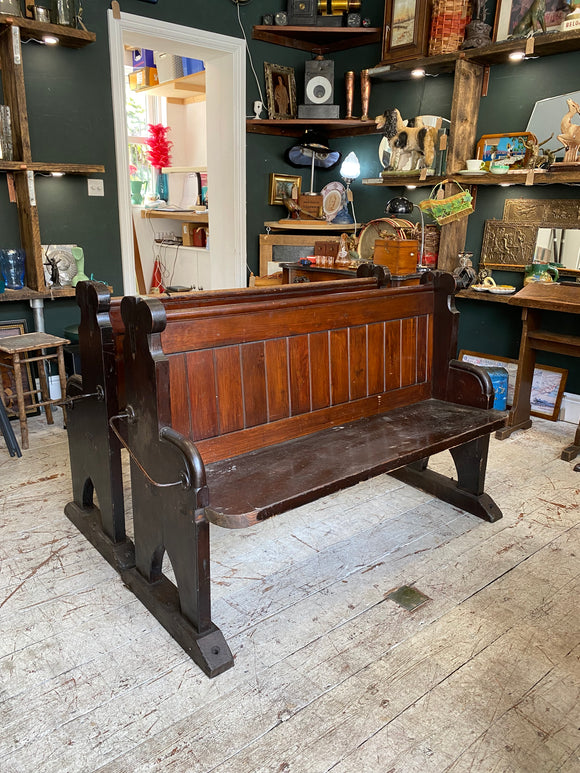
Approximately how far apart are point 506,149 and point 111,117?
2763 millimetres

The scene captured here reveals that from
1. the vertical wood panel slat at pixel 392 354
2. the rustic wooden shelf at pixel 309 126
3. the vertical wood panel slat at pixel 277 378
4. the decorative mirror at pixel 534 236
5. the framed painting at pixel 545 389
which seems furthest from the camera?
the rustic wooden shelf at pixel 309 126

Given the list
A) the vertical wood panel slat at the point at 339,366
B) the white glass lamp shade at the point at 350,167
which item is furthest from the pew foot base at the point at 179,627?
the white glass lamp shade at the point at 350,167

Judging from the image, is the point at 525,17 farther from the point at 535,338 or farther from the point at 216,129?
the point at 216,129

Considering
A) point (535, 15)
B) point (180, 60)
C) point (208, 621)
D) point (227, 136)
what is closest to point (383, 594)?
point (208, 621)

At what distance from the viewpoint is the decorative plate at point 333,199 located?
528 centimetres

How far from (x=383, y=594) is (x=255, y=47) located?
4516mm

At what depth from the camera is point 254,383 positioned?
86.6 inches

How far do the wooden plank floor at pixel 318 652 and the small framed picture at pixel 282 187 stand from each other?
3.34 m

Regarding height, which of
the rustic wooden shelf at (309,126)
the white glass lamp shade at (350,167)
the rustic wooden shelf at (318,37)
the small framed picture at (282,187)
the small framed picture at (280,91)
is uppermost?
the rustic wooden shelf at (318,37)

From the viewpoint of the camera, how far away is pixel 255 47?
4.90m

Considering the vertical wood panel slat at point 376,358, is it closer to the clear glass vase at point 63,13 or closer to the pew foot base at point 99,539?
the pew foot base at point 99,539

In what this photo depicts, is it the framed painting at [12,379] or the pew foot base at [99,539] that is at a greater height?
the framed painting at [12,379]

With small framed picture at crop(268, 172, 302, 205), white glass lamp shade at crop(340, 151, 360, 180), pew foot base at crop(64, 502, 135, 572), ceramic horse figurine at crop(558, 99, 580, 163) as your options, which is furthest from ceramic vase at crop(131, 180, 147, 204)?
pew foot base at crop(64, 502, 135, 572)

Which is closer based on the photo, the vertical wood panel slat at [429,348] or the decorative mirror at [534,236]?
the vertical wood panel slat at [429,348]
